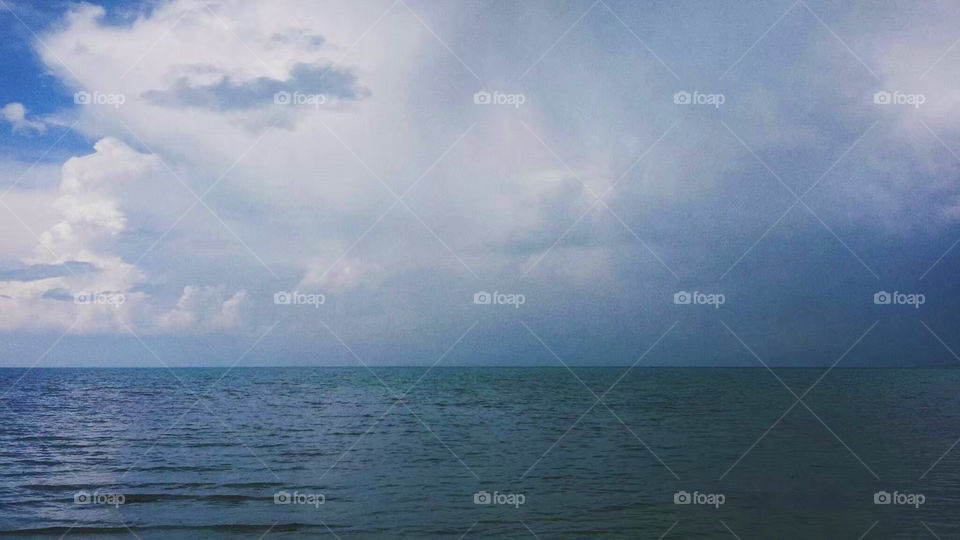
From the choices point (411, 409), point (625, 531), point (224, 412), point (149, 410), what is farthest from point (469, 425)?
point (149, 410)

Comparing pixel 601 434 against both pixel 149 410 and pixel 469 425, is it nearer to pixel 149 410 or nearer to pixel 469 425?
pixel 469 425

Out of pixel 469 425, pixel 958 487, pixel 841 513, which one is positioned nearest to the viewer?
pixel 841 513

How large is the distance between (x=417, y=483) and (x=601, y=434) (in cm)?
1149

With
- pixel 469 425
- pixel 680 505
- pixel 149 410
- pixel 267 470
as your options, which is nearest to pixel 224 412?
pixel 149 410

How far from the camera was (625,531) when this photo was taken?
1362 cm

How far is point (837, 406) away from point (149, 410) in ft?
142

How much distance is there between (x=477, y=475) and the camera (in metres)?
19.1

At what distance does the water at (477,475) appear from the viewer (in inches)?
559

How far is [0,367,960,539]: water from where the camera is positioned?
46.5 feet

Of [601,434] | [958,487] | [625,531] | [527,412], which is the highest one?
[527,412]

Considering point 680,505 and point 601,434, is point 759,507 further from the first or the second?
point 601,434

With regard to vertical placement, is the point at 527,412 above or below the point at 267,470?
above

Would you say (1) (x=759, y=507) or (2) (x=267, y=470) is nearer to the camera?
(1) (x=759, y=507)

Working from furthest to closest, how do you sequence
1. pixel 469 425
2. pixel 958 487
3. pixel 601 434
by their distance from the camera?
pixel 469 425 < pixel 601 434 < pixel 958 487
